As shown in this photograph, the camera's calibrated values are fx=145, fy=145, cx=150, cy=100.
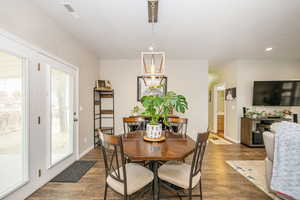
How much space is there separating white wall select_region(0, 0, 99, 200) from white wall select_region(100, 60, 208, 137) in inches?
40.4

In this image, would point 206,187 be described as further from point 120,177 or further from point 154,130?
point 120,177

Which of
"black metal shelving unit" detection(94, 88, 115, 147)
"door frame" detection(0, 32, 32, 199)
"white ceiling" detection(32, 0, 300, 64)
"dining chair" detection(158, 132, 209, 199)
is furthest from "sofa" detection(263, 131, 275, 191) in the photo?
"black metal shelving unit" detection(94, 88, 115, 147)

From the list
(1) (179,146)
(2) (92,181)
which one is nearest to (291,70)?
(1) (179,146)

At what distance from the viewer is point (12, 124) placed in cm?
178

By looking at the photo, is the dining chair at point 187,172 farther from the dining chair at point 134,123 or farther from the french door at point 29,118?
the french door at point 29,118

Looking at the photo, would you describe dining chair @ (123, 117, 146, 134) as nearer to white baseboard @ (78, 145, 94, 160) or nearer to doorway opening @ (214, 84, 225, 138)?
white baseboard @ (78, 145, 94, 160)

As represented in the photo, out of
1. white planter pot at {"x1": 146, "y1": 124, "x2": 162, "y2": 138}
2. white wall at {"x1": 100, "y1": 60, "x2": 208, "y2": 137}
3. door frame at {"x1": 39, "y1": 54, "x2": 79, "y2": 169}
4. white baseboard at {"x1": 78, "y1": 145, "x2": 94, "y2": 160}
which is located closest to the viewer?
white planter pot at {"x1": 146, "y1": 124, "x2": 162, "y2": 138}

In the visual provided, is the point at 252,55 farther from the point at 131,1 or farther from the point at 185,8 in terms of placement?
the point at 131,1

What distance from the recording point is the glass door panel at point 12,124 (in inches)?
66.3

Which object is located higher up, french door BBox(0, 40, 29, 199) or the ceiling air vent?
the ceiling air vent

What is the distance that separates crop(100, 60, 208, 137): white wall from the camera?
15.3 feet

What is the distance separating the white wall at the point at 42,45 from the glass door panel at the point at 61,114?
9.3 inches

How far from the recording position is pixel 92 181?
2.38 m

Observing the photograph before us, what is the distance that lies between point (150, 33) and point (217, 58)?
8.80ft
